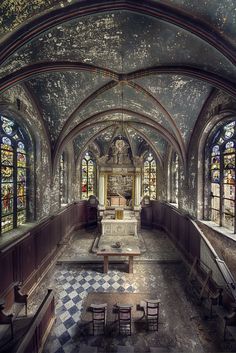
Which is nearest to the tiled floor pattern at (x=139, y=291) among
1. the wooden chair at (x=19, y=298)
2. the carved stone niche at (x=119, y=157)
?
the wooden chair at (x=19, y=298)

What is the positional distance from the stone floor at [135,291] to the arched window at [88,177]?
4.00 m

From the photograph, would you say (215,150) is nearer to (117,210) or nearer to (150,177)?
(117,210)

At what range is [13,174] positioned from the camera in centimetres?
626

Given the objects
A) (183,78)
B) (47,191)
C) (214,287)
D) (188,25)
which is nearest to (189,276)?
(214,287)

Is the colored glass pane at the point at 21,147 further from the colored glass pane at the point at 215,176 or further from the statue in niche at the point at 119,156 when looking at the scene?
the colored glass pane at the point at 215,176

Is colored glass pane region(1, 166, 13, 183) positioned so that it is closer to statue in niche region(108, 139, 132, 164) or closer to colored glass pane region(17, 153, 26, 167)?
colored glass pane region(17, 153, 26, 167)

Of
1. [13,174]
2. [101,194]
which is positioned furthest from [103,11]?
[101,194]

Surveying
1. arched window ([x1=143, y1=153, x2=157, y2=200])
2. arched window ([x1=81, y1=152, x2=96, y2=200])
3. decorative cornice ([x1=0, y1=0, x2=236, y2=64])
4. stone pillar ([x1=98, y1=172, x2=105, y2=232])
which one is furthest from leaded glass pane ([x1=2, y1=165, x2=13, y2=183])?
arched window ([x1=143, y1=153, x2=157, y2=200])

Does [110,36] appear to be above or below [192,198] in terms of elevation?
above

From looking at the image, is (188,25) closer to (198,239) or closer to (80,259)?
(198,239)

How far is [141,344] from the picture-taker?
4.46m

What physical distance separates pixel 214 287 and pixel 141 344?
3.01m

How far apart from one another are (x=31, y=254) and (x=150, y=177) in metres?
9.18

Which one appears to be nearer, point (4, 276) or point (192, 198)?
point (4, 276)
